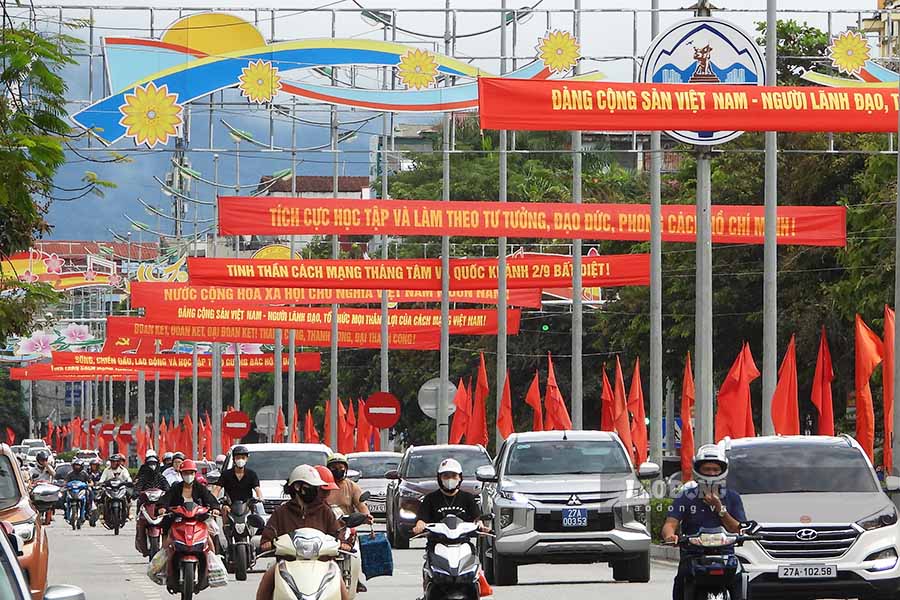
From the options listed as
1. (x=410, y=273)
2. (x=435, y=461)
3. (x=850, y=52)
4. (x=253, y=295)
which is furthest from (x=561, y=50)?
(x=253, y=295)

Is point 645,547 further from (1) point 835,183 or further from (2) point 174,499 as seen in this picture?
(1) point 835,183

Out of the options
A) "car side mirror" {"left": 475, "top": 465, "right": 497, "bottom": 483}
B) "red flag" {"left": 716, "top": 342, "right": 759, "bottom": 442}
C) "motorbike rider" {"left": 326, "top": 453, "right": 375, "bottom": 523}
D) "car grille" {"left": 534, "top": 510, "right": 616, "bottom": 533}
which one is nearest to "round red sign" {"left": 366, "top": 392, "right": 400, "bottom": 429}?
"red flag" {"left": 716, "top": 342, "right": 759, "bottom": 442}

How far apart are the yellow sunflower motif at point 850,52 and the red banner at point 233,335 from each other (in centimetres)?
2400

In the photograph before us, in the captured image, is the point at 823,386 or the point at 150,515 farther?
the point at 823,386

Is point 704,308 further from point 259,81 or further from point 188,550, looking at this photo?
point 188,550

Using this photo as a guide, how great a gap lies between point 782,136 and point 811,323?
202 inches

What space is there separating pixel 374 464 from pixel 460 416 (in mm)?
5731

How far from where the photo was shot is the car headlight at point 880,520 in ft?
60.5

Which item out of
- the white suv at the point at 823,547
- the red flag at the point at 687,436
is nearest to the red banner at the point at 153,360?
the red flag at the point at 687,436

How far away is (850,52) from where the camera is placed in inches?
1426

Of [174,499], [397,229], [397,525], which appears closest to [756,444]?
[174,499]

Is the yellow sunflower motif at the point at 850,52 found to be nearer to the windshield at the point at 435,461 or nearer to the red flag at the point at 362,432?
the windshield at the point at 435,461

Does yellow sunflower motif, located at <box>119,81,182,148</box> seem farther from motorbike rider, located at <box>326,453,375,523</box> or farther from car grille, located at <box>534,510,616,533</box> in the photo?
motorbike rider, located at <box>326,453,375,523</box>

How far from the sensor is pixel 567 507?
23.4 m
